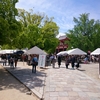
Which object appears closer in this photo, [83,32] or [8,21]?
[8,21]

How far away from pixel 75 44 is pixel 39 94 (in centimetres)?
2935

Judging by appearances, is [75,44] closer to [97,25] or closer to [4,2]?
[97,25]

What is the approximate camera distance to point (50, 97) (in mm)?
7973

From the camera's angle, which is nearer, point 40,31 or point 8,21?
point 8,21

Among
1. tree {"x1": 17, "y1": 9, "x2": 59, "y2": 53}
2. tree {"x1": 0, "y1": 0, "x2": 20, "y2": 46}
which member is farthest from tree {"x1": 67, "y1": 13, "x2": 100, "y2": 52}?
tree {"x1": 0, "y1": 0, "x2": 20, "y2": 46}

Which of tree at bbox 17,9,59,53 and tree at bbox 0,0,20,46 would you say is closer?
tree at bbox 0,0,20,46

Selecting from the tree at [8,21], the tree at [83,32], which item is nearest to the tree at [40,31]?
the tree at [83,32]

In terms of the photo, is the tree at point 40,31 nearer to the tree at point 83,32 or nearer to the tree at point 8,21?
the tree at point 83,32

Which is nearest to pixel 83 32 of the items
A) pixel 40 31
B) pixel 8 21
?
pixel 40 31

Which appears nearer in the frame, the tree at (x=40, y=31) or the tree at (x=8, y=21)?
the tree at (x=8, y=21)

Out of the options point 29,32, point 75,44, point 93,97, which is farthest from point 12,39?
point 75,44

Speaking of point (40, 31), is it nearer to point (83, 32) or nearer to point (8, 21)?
point (83, 32)

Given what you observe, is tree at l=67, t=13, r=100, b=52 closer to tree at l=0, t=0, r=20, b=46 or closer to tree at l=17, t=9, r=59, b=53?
tree at l=17, t=9, r=59, b=53

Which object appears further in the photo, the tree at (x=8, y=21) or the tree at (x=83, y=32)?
the tree at (x=83, y=32)
